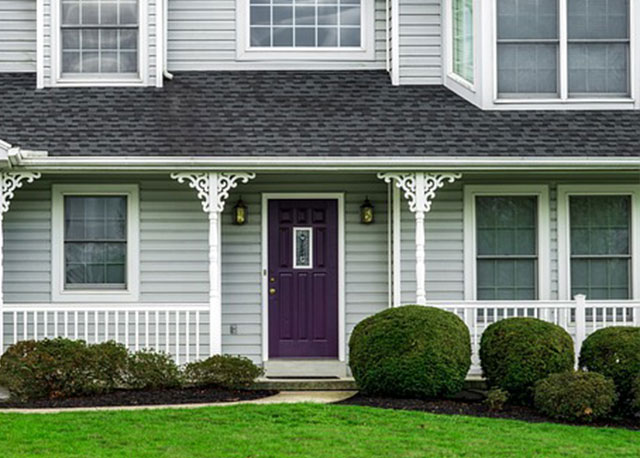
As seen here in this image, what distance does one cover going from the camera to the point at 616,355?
11.2 meters

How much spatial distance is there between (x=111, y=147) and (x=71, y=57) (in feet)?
7.36

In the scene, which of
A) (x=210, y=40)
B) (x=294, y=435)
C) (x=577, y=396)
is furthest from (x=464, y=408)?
(x=210, y=40)

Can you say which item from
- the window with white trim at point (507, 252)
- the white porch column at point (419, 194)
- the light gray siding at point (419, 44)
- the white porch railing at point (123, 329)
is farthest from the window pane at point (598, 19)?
the white porch railing at point (123, 329)

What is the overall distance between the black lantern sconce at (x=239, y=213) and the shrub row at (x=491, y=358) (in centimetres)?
273

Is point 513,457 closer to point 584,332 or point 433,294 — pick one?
point 584,332

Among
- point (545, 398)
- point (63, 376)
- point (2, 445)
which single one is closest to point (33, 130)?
point (63, 376)

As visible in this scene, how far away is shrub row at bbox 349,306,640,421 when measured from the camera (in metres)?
11.1

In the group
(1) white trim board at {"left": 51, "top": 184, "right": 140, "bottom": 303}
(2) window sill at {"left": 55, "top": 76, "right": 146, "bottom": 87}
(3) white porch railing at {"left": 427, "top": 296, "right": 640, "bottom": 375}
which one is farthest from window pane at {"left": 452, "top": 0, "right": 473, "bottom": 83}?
(1) white trim board at {"left": 51, "top": 184, "right": 140, "bottom": 303}

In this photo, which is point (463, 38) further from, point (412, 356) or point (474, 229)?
point (412, 356)

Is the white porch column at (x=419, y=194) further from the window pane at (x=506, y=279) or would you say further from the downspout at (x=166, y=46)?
the downspout at (x=166, y=46)

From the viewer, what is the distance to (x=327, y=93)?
14156 millimetres

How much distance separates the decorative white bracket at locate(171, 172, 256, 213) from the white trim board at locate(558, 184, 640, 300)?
4130 mm

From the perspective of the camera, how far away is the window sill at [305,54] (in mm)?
14562

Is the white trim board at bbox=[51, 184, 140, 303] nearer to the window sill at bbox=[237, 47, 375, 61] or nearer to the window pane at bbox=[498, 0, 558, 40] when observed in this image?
the window sill at bbox=[237, 47, 375, 61]
